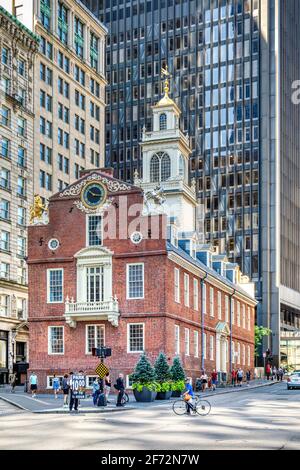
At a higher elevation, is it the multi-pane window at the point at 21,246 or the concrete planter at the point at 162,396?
the multi-pane window at the point at 21,246

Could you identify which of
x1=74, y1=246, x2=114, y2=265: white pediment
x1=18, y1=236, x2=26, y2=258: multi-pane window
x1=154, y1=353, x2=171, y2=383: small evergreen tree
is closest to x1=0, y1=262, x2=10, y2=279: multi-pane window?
x1=18, y1=236, x2=26, y2=258: multi-pane window

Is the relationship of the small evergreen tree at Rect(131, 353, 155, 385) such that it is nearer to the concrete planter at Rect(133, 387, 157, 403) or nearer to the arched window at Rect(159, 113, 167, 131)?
the concrete planter at Rect(133, 387, 157, 403)

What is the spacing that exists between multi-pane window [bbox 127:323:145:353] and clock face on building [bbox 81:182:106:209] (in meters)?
8.54

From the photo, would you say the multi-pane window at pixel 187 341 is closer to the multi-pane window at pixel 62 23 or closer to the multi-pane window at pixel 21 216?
the multi-pane window at pixel 21 216

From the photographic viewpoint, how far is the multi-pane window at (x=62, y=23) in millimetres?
90375

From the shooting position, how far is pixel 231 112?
431 feet

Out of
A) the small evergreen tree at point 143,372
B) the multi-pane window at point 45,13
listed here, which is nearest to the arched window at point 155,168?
the small evergreen tree at point 143,372

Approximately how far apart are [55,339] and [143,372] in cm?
1370

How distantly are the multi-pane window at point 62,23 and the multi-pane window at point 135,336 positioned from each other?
4807cm

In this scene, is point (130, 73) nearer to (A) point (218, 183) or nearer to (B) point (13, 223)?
(A) point (218, 183)

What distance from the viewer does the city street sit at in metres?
19.9

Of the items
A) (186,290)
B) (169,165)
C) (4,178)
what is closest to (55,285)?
(186,290)

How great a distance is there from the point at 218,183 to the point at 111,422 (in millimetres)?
104492

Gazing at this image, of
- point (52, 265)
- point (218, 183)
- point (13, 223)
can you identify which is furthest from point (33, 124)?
point (218, 183)
